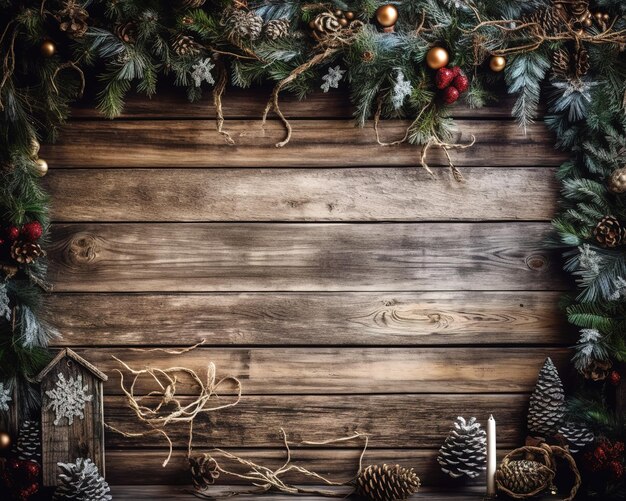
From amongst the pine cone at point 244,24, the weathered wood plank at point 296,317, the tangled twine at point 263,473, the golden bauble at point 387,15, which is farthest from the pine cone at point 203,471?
the golden bauble at point 387,15

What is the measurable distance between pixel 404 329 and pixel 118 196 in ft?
2.63

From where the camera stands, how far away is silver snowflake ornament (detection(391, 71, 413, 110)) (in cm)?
138

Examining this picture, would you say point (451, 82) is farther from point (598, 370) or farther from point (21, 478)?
point (21, 478)

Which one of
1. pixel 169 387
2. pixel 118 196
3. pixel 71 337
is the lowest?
pixel 169 387

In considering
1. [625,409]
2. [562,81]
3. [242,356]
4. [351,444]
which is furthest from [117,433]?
[562,81]

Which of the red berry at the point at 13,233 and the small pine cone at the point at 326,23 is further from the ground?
the small pine cone at the point at 326,23

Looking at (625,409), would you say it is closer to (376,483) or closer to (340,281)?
(376,483)

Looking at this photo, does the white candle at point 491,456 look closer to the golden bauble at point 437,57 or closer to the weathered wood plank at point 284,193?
the weathered wood plank at point 284,193

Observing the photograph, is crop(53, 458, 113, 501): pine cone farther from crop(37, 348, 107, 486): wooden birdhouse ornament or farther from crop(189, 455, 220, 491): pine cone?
crop(189, 455, 220, 491): pine cone

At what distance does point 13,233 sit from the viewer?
1.41m

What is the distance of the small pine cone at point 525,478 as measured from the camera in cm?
139

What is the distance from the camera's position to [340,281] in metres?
1.51

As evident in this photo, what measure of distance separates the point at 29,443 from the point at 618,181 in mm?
1537

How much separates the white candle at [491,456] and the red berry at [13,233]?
3.92ft
